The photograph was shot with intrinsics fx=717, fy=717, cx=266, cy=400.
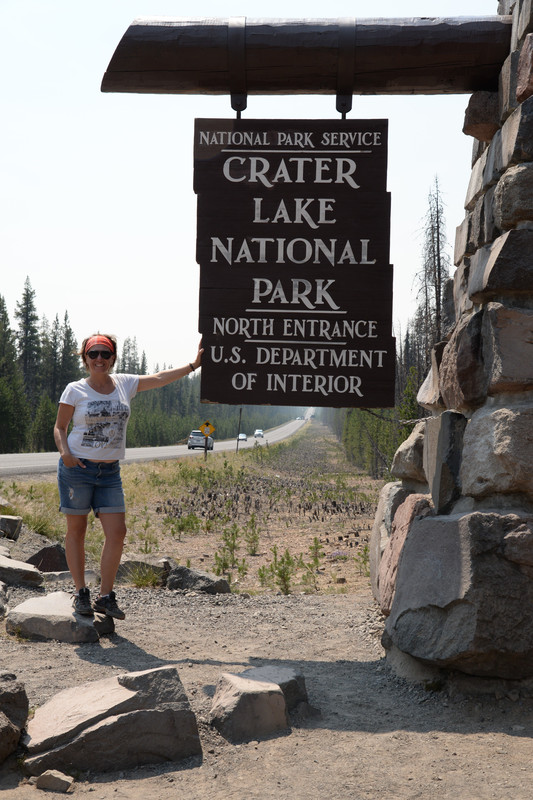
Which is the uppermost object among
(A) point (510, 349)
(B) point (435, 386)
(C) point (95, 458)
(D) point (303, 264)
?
(D) point (303, 264)

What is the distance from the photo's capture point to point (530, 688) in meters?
3.22

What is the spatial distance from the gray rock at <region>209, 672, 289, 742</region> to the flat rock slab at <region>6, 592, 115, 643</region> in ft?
4.54

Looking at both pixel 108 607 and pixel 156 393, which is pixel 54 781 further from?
pixel 156 393

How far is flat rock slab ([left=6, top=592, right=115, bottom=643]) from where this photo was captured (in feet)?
13.7

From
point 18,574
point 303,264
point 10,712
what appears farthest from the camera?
point 18,574

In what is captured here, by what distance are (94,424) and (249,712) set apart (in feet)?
6.44

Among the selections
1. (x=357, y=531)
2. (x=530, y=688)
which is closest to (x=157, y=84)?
(x=530, y=688)

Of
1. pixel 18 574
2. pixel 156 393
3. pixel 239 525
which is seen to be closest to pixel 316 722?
pixel 18 574

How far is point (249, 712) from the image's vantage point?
2.99m

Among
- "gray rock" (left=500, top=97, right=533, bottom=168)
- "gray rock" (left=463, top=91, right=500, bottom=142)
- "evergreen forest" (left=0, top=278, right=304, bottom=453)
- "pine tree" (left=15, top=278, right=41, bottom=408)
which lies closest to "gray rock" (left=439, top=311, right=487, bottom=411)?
"gray rock" (left=500, top=97, right=533, bottom=168)

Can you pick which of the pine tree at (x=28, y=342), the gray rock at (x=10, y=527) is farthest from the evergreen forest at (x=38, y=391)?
the gray rock at (x=10, y=527)

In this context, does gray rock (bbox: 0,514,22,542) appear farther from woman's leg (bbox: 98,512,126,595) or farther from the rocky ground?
woman's leg (bbox: 98,512,126,595)

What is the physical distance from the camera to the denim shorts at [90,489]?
4.29 meters

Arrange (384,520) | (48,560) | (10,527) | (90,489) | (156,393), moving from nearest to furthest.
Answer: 1. (90,489)
2. (384,520)
3. (48,560)
4. (10,527)
5. (156,393)
